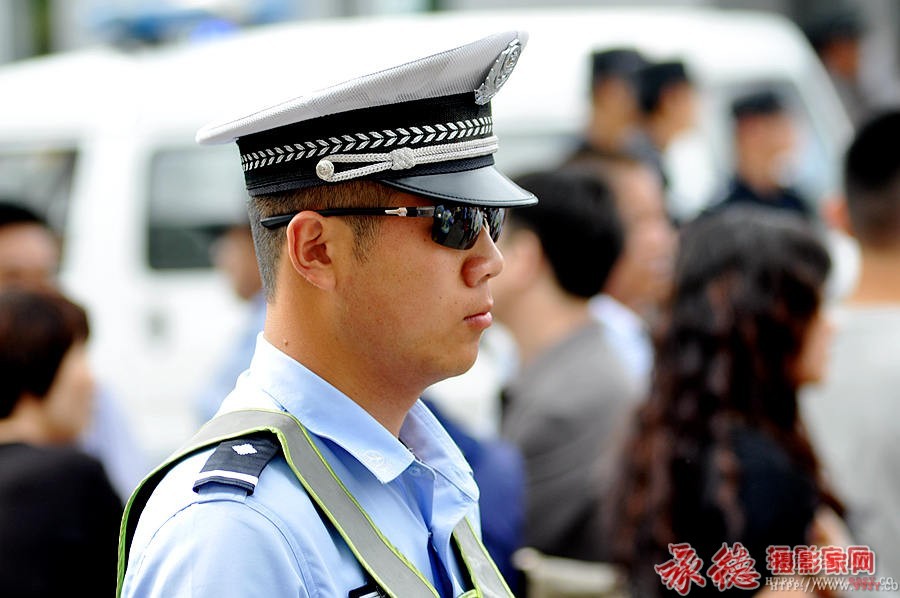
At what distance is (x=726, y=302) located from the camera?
287 centimetres

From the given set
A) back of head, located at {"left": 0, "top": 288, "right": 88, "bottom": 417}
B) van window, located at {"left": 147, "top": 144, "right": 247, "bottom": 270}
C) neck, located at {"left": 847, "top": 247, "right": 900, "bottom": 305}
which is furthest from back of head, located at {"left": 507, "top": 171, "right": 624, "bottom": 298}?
van window, located at {"left": 147, "top": 144, "right": 247, "bottom": 270}

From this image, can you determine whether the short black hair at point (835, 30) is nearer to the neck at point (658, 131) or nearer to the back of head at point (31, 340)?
the neck at point (658, 131)

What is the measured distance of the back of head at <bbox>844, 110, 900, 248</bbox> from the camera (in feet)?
11.2

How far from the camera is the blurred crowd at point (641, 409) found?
276cm

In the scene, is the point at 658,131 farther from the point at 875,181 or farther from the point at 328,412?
the point at 328,412

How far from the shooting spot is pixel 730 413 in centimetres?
277

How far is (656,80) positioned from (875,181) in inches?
91.1

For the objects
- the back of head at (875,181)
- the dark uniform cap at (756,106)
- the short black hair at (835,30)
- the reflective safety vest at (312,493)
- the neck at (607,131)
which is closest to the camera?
the reflective safety vest at (312,493)

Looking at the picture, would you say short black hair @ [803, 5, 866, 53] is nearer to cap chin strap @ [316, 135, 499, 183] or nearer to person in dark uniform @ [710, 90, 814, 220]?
person in dark uniform @ [710, 90, 814, 220]

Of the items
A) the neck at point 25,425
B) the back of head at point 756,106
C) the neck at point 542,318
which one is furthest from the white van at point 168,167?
the neck at point 25,425

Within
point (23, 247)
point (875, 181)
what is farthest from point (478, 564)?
point (23, 247)

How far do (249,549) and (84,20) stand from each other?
1086cm

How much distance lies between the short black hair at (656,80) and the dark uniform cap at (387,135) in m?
4.07

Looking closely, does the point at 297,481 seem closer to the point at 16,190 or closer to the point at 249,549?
the point at 249,549
